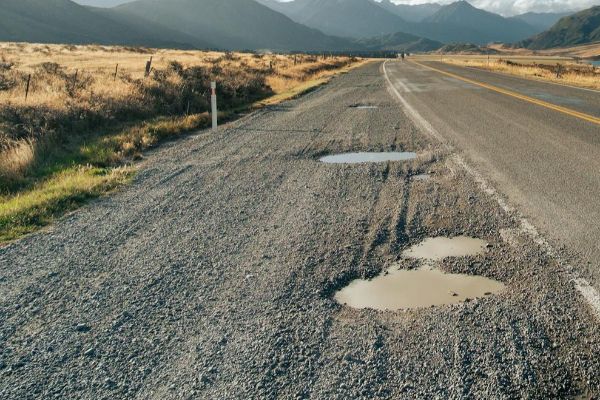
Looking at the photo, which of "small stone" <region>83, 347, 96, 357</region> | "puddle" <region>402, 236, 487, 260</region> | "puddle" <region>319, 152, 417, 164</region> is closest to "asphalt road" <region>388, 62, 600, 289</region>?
"puddle" <region>402, 236, 487, 260</region>

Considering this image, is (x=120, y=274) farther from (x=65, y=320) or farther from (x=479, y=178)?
(x=479, y=178)

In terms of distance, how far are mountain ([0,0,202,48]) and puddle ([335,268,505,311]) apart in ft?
413

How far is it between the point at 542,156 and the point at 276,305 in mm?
5949

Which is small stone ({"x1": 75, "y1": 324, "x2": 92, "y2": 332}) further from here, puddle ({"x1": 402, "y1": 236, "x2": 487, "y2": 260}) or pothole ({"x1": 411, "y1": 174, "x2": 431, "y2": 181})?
pothole ({"x1": 411, "y1": 174, "x2": 431, "y2": 181})

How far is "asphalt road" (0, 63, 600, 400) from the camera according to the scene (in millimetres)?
2758

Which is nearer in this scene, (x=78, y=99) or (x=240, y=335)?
(x=240, y=335)

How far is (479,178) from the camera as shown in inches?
264

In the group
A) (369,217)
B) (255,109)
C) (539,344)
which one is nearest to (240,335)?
(539,344)

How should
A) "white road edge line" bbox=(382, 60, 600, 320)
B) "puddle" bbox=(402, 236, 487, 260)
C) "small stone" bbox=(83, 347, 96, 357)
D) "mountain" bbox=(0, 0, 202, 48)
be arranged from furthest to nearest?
"mountain" bbox=(0, 0, 202, 48) → "puddle" bbox=(402, 236, 487, 260) → "white road edge line" bbox=(382, 60, 600, 320) → "small stone" bbox=(83, 347, 96, 357)

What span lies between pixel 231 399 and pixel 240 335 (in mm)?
601

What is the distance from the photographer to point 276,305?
3553 mm

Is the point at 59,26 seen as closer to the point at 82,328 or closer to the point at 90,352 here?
the point at 82,328

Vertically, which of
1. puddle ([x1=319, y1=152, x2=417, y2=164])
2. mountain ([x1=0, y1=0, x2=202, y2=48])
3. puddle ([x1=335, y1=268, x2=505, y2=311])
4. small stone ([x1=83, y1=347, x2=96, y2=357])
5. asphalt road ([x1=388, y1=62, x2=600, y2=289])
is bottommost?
small stone ([x1=83, y1=347, x2=96, y2=357])

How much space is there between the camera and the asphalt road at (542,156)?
15.8 feet
